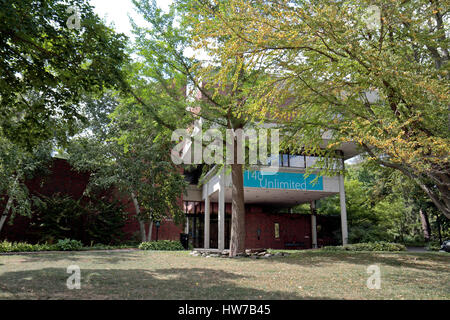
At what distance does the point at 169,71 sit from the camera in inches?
498

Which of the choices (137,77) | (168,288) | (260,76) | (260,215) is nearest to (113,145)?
(137,77)

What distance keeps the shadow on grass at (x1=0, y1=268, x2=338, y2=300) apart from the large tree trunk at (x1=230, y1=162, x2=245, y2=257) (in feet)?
15.6

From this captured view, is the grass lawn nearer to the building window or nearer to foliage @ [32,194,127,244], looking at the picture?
foliage @ [32,194,127,244]

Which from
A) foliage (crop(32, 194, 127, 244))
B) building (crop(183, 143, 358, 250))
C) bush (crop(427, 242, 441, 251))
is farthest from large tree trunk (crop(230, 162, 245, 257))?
bush (crop(427, 242, 441, 251))

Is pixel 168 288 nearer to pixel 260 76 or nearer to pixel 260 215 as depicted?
pixel 260 76

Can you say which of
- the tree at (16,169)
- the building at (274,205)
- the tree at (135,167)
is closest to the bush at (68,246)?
the tree at (16,169)

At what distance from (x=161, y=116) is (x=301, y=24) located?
6953mm

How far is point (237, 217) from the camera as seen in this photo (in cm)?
1368

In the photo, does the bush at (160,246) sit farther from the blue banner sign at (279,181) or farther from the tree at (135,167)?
the blue banner sign at (279,181)

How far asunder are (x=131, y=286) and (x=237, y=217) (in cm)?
760

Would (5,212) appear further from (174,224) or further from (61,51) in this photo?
(61,51)

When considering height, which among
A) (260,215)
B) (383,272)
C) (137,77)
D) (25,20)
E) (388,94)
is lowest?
(383,272)

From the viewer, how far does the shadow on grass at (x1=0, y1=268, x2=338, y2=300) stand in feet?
18.5
